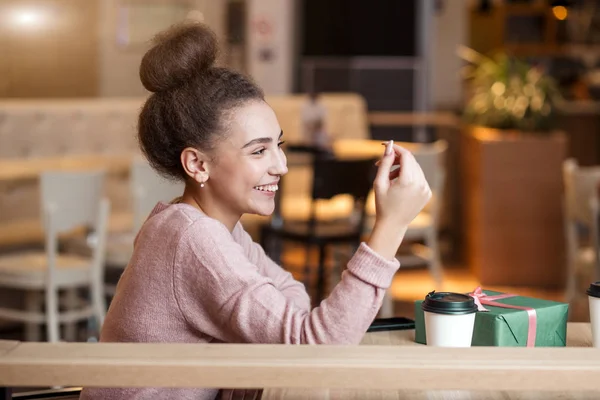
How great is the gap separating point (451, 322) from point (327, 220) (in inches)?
169

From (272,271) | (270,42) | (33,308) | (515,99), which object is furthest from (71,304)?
(270,42)

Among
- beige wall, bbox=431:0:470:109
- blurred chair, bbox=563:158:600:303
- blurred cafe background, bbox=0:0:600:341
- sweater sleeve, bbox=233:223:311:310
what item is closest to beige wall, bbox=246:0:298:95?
blurred cafe background, bbox=0:0:600:341

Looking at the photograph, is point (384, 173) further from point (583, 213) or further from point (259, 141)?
point (583, 213)

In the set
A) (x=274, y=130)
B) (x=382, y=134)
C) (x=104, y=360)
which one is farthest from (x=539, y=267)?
(x=104, y=360)

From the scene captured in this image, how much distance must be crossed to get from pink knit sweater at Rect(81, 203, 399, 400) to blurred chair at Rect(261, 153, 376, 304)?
3166 mm

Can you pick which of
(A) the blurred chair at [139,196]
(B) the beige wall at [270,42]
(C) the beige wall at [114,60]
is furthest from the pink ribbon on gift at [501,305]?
(C) the beige wall at [114,60]

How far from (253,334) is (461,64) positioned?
10875 mm

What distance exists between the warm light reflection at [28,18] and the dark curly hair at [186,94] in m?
8.92

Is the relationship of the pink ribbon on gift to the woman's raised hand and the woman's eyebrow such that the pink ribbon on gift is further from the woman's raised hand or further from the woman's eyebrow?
the woman's eyebrow

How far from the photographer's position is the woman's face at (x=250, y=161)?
1573mm

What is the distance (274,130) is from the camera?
5.23 feet

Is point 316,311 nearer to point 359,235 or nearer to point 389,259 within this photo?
point 389,259

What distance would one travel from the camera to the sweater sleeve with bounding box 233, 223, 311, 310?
5.82ft

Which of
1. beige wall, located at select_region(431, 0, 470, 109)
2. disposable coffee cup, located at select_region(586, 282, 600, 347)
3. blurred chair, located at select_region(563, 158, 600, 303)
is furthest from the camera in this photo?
beige wall, located at select_region(431, 0, 470, 109)
